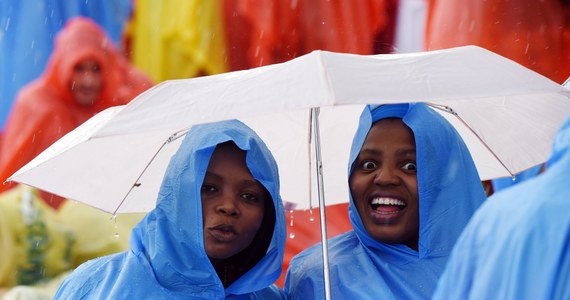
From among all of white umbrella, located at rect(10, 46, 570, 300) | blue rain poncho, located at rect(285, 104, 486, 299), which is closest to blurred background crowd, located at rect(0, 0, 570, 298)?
white umbrella, located at rect(10, 46, 570, 300)

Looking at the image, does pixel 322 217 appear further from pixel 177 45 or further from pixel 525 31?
pixel 177 45

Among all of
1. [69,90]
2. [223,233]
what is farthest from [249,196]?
[69,90]

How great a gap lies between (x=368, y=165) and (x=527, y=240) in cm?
184

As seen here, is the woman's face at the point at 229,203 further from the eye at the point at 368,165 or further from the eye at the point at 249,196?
the eye at the point at 368,165

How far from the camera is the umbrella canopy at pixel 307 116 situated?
3223 millimetres

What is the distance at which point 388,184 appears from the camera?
3834 mm

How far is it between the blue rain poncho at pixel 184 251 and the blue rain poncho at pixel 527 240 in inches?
62.0

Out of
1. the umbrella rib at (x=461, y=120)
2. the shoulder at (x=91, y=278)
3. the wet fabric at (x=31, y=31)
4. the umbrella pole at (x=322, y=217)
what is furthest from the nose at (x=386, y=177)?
the wet fabric at (x=31, y=31)

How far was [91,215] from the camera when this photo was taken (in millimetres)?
6758

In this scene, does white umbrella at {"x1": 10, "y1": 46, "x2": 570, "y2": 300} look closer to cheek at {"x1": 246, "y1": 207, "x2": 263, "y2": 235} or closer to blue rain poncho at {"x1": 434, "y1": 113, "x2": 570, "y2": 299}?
cheek at {"x1": 246, "y1": 207, "x2": 263, "y2": 235}

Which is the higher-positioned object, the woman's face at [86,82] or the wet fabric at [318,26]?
the wet fabric at [318,26]

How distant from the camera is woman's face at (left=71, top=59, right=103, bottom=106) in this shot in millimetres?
8070

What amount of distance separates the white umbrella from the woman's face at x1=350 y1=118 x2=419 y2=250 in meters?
0.13

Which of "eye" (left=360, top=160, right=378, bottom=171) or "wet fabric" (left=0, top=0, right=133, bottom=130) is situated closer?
"eye" (left=360, top=160, right=378, bottom=171)
